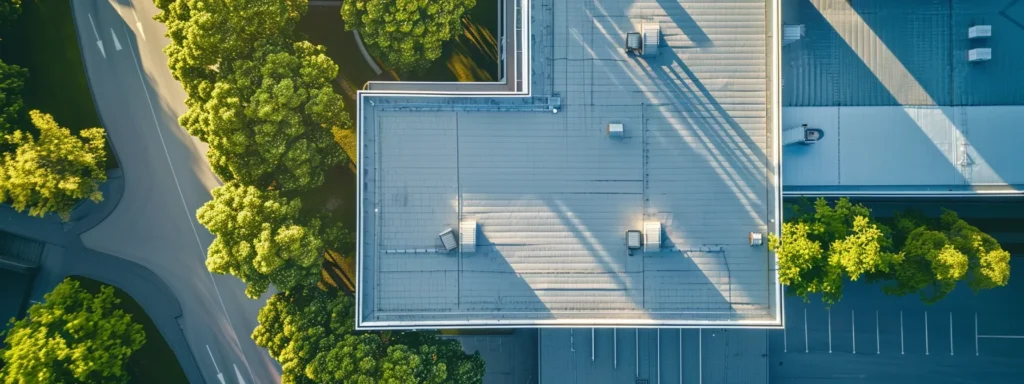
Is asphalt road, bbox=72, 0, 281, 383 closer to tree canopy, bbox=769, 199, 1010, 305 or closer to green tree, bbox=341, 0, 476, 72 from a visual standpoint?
green tree, bbox=341, 0, 476, 72

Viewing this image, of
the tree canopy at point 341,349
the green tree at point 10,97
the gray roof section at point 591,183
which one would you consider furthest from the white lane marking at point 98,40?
the gray roof section at point 591,183

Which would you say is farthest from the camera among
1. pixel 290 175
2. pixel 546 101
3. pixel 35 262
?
pixel 35 262

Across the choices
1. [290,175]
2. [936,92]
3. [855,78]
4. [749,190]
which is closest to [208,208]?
[290,175]

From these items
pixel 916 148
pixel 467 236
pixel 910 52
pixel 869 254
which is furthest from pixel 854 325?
pixel 467 236

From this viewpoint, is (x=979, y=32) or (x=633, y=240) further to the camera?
(x=979, y=32)

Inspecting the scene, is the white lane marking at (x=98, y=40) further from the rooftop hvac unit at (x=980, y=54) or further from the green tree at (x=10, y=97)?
the rooftop hvac unit at (x=980, y=54)

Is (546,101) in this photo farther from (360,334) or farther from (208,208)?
(208,208)

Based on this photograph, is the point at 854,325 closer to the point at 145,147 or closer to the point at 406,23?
the point at 406,23
